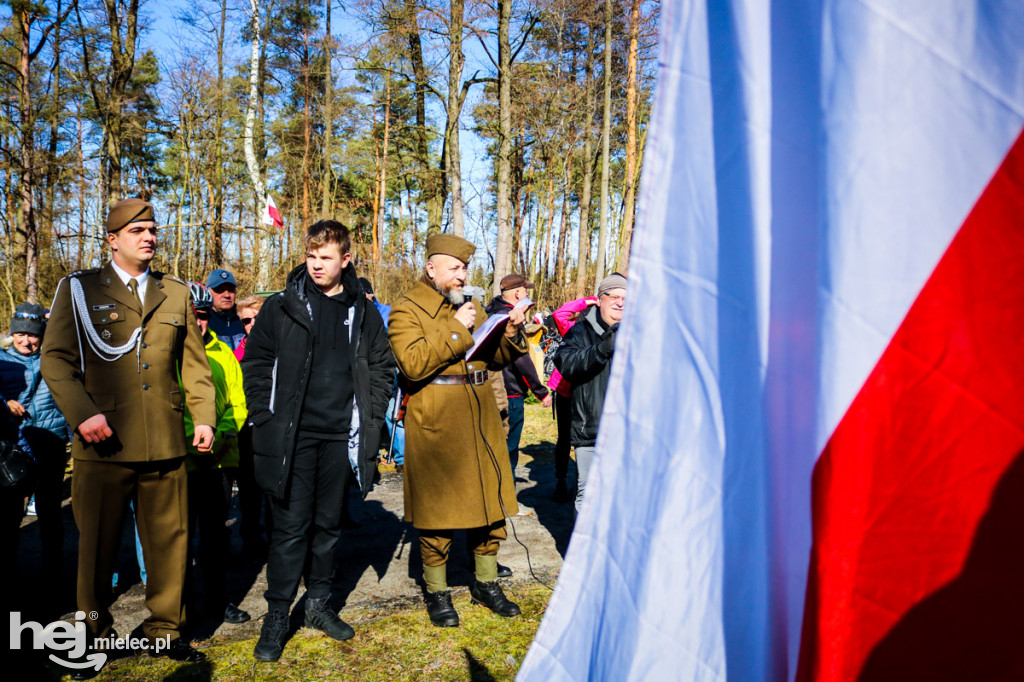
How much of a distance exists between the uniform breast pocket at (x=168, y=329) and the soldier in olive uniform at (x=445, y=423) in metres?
1.07

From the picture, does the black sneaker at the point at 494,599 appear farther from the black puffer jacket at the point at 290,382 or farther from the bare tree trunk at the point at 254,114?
the bare tree trunk at the point at 254,114

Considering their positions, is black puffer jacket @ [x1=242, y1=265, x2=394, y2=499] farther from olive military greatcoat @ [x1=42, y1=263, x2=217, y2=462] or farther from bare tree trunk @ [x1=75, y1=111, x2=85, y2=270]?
bare tree trunk @ [x1=75, y1=111, x2=85, y2=270]

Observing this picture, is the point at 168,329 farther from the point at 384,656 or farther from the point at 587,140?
the point at 587,140

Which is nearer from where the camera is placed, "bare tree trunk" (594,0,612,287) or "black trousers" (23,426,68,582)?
"black trousers" (23,426,68,582)

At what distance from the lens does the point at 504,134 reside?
46.5 ft

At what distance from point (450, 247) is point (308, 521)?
1.66m

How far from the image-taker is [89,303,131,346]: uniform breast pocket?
3.28m

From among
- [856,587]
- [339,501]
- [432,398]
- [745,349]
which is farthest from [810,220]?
[339,501]

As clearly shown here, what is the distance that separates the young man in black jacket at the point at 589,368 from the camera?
4.16 meters

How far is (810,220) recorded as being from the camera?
4.34ft

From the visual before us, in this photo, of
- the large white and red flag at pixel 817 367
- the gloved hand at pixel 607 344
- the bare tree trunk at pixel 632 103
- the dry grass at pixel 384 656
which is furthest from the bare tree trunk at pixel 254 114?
the large white and red flag at pixel 817 367

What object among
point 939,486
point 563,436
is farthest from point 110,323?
point 563,436

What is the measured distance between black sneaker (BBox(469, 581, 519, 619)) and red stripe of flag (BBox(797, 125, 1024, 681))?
9.65 feet

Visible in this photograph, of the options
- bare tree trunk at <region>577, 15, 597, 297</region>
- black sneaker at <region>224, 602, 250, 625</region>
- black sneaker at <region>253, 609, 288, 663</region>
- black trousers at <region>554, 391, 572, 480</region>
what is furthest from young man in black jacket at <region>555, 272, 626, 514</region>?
bare tree trunk at <region>577, 15, 597, 297</region>
